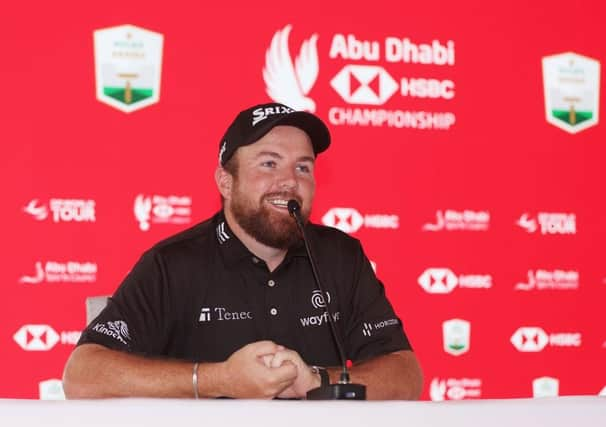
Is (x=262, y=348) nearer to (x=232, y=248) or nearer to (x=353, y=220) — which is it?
(x=232, y=248)

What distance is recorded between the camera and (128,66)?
2934 mm

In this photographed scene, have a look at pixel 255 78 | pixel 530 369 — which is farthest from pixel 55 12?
pixel 530 369

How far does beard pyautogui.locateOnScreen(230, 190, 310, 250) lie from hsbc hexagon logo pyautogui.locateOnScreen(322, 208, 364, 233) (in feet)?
3.71

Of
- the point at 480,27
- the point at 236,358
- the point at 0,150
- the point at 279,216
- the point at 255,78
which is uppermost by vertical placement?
the point at 480,27

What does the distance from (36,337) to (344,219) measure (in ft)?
3.80

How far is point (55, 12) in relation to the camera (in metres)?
2.87

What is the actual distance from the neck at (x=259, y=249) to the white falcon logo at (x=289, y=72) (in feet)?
3.81

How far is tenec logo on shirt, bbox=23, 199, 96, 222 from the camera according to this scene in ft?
9.21

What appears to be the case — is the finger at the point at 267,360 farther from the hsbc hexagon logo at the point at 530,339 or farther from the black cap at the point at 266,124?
the hsbc hexagon logo at the point at 530,339

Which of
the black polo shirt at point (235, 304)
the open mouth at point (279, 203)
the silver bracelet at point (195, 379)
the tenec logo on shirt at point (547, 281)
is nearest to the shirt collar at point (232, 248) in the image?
the black polo shirt at point (235, 304)

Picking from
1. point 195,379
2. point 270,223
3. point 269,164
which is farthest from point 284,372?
point 269,164

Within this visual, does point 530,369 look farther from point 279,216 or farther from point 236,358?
point 236,358

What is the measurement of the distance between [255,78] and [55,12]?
731 mm

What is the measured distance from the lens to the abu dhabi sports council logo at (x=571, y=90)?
3.31 metres
